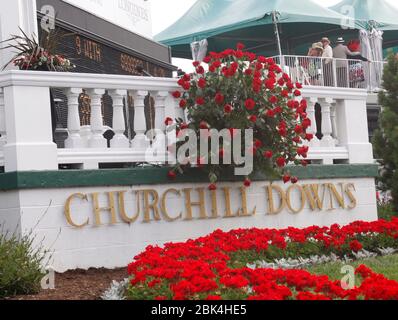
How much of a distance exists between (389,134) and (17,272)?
7456mm

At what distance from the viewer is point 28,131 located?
26.0 ft

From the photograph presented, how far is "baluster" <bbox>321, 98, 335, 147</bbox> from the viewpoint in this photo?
33.1 ft

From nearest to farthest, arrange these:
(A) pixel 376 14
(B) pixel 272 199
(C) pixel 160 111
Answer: (C) pixel 160 111 → (B) pixel 272 199 → (A) pixel 376 14

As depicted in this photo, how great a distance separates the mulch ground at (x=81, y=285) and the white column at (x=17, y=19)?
11.5 feet

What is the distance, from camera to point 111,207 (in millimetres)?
8219

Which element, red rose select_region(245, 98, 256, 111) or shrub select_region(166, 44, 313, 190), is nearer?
red rose select_region(245, 98, 256, 111)

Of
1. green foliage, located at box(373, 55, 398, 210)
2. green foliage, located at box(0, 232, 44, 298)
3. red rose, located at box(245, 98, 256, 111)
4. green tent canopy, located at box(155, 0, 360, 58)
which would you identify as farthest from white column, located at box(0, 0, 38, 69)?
green tent canopy, located at box(155, 0, 360, 58)

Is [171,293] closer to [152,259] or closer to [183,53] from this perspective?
[152,259]

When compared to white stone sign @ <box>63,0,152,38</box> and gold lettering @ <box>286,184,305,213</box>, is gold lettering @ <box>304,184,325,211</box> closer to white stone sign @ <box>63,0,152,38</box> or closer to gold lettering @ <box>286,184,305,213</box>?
gold lettering @ <box>286,184,305,213</box>

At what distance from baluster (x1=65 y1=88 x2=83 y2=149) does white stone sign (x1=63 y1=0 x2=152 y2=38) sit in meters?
3.09

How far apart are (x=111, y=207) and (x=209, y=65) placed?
1866mm

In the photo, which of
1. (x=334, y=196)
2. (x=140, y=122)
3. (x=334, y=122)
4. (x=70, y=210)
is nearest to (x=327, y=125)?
(x=334, y=122)

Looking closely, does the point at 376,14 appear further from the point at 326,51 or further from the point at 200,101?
the point at 200,101
